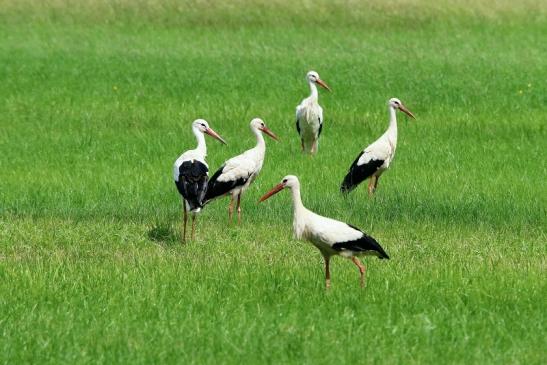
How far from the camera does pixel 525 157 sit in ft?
56.4

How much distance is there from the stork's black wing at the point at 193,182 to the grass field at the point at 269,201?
1.57 ft

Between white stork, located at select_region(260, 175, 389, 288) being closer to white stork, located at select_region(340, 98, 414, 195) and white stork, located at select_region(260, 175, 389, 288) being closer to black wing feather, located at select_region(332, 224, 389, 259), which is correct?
black wing feather, located at select_region(332, 224, 389, 259)

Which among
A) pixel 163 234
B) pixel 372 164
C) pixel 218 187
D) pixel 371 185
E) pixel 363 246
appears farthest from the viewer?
pixel 371 185

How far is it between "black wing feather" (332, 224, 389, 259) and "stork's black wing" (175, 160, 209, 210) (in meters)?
2.64

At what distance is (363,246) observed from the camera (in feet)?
30.4

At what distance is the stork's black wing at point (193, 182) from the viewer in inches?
462

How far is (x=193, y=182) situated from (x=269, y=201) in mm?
2373

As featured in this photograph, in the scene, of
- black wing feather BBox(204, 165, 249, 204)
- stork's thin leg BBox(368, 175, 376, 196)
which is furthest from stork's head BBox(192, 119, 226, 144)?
stork's thin leg BBox(368, 175, 376, 196)

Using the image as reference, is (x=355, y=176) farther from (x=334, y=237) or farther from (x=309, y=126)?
(x=334, y=237)

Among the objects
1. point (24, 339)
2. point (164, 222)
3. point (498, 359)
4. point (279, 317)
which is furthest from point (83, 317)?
point (164, 222)

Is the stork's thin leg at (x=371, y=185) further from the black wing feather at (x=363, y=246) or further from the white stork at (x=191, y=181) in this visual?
the black wing feather at (x=363, y=246)

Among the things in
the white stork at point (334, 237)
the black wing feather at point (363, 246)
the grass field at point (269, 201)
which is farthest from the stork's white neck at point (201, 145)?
the black wing feather at point (363, 246)

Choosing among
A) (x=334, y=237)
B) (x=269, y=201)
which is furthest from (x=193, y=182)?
(x=334, y=237)

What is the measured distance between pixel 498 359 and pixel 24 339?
299 centimetres
